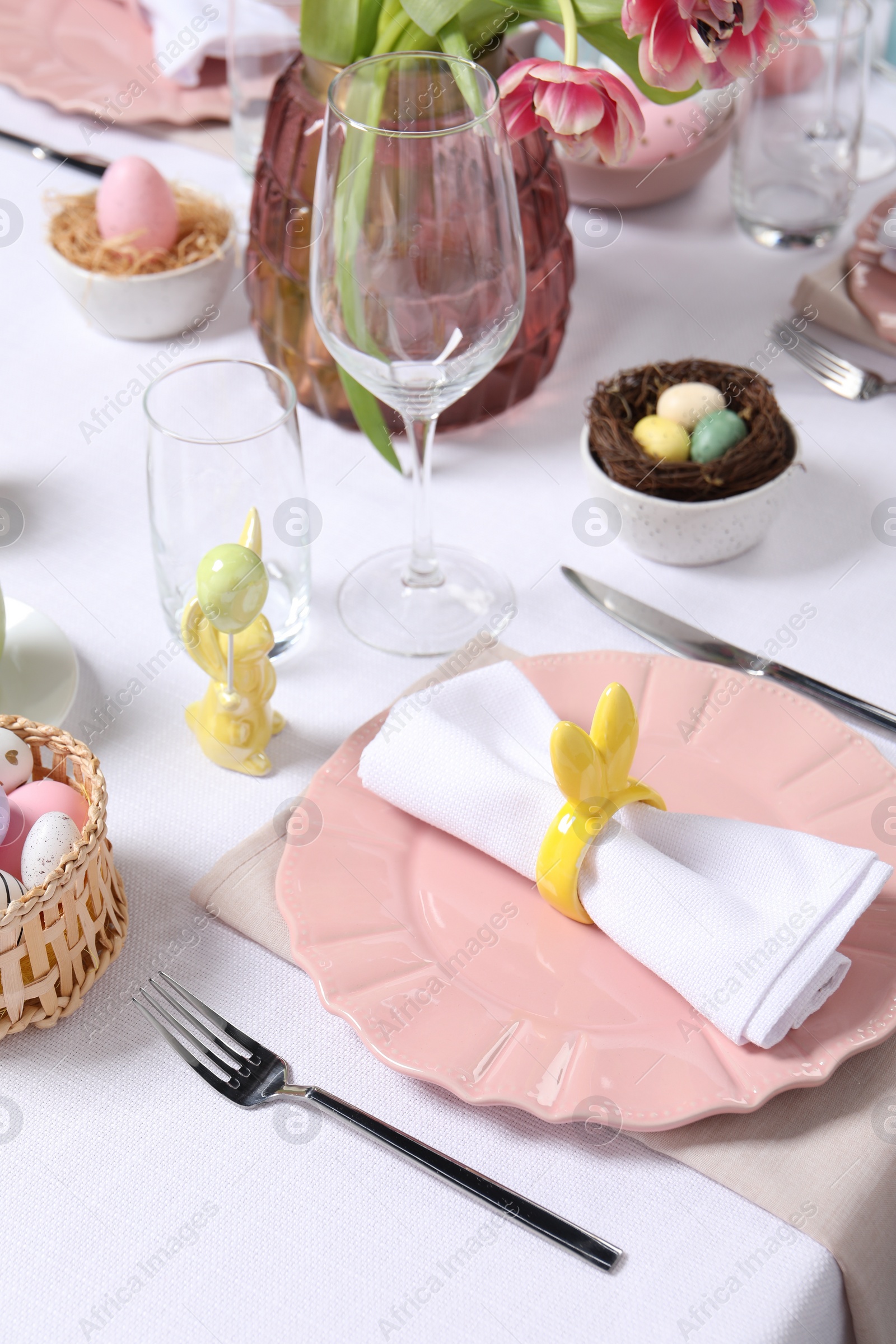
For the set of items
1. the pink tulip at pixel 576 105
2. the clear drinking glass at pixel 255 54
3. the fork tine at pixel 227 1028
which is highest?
the pink tulip at pixel 576 105

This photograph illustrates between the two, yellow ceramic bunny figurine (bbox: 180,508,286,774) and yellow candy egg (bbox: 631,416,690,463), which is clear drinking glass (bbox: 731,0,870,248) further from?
yellow ceramic bunny figurine (bbox: 180,508,286,774)

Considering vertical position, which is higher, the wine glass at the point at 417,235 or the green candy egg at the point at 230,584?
the wine glass at the point at 417,235

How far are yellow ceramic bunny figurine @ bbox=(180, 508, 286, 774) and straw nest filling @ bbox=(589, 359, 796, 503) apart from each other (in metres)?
0.26

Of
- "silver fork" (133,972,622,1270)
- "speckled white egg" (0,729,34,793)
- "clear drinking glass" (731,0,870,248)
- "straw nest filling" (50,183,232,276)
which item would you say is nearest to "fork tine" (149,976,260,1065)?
"silver fork" (133,972,622,1270)

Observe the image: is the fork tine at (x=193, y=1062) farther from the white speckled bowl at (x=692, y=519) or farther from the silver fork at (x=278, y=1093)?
the white speckled bowl at (x=692, y=519)

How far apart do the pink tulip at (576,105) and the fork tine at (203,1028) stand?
0.51 metres

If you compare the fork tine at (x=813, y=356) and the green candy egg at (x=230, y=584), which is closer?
the green candy egg at (x=230, y=584)

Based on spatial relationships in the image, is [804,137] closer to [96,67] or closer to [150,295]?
[150,295]

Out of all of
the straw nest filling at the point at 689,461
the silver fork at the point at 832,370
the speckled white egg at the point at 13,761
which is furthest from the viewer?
the silver fork at the point at 832,370

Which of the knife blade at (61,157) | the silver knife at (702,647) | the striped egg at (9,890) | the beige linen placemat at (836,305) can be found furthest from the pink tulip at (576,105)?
the knife blade at (61,157)

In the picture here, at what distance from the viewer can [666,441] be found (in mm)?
826

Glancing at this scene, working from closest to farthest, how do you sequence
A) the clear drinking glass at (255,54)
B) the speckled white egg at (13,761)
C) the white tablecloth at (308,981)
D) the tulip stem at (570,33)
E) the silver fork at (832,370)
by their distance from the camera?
1. the white tablecloth at (308,981)
2. the speckled white egg at (13,761)
3. the tulip stem at (570,33)
4. the silver fork at (832,370)
5. the clear drinking glass at (255,54)

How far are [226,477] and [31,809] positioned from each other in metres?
0.24

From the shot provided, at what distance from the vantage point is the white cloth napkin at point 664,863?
54cm
